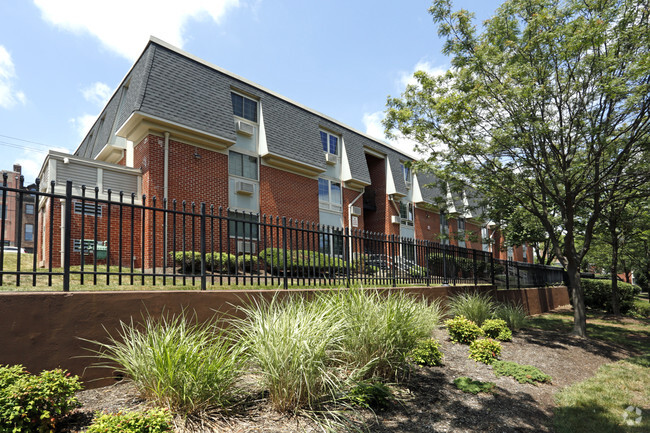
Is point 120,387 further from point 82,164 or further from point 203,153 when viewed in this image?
point 203,153

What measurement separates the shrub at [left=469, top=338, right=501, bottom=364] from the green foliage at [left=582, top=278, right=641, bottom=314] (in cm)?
1432

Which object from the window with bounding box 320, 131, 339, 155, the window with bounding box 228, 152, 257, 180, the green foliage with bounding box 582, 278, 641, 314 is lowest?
the green foliage with bounding box 582, 278, 641, 314

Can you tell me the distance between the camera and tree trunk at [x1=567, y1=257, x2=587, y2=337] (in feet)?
32.8

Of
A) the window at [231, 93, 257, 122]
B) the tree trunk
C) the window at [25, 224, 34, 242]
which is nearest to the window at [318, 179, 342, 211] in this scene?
the window at [231, 93, 257, 122]

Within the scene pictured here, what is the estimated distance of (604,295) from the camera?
58.4 ft

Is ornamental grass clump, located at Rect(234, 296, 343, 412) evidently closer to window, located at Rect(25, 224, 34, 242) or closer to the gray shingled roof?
the gray shingled roof

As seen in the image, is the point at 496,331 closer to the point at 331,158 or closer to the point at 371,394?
the point at 371,394

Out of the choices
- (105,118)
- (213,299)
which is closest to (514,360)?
(213,299)

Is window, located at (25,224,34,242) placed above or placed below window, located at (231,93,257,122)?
below

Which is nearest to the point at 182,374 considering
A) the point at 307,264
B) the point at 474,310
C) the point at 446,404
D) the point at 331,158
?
the point at 446,404

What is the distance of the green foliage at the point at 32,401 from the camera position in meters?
2.88

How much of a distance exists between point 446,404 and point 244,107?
16172 millimetres

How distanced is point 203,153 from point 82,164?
4.28 m

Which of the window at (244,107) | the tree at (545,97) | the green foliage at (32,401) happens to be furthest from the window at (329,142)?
the green foliage at (32,401)
